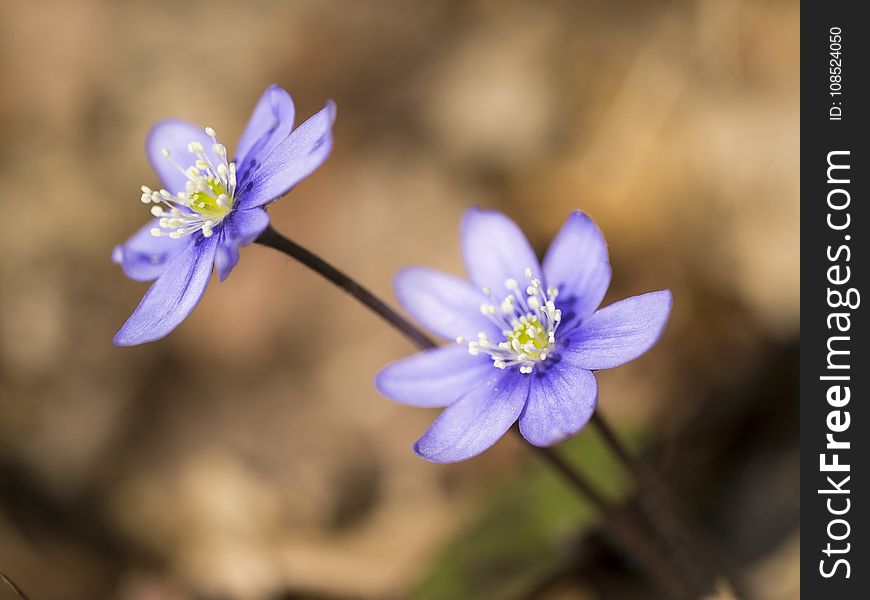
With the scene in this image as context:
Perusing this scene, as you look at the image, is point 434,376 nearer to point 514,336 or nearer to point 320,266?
point 514,336

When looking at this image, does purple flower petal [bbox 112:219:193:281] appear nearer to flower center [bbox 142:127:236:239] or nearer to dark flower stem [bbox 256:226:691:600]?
flower center [bbox 142:127:236:239]

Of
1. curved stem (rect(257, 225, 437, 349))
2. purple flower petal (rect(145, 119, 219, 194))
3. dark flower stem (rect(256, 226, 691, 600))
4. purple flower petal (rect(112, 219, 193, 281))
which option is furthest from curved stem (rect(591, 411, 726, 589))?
purple flower petal (rect(145, 119, 219, 194))

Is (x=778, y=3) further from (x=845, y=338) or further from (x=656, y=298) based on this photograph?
(x=656, y=298)

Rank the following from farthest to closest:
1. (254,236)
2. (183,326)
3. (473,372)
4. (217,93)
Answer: (217,93)
(183,326)
(473,372)
(254,236)

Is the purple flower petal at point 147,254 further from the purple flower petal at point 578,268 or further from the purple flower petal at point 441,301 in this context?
the purple flower petal at point 578,268

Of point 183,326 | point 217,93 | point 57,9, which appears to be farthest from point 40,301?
point 57,9

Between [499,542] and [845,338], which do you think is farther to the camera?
[499,542]
